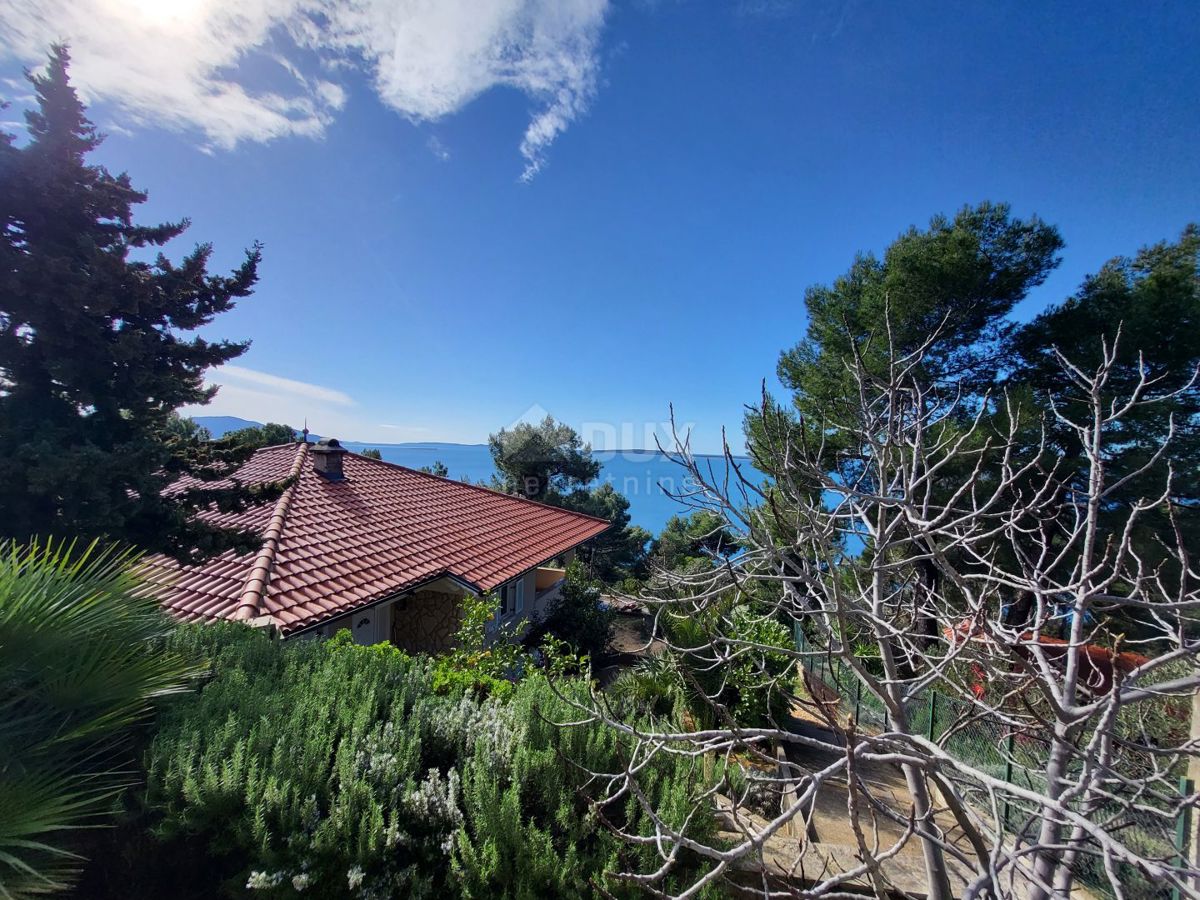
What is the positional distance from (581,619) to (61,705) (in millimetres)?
12147

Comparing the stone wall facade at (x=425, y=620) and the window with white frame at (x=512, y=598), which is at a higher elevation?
the window with white frame at (x=512, y=598)

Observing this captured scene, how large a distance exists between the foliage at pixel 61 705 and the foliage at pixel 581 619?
10.9 m

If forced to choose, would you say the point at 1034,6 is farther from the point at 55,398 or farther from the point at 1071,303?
the point at 55,398

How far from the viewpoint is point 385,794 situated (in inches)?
111

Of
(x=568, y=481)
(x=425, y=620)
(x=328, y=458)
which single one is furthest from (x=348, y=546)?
(x=568, y=481)

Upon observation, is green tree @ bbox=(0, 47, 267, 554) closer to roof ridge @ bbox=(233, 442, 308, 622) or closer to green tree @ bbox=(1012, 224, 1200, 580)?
roof ridge @ bbox=(233, 442, 308, 622)

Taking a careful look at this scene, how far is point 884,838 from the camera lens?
193 inches

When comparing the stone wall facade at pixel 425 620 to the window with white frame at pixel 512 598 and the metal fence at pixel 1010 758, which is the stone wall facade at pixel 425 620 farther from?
the metal fence at pixel 1010 758

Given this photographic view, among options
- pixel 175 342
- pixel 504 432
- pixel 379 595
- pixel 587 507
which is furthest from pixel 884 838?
pixel 504 432

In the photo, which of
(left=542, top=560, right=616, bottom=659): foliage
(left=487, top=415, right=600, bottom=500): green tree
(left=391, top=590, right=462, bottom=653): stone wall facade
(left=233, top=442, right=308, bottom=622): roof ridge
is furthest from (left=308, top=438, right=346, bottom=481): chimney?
(left=487, top=415, right=600, bottom=500): green tree

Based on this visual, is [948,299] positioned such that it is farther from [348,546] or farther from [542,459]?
[542,459]

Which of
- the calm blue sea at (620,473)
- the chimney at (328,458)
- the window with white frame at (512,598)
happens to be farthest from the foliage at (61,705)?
the calm blue sea at (620,473)

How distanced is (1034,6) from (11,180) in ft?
42.7

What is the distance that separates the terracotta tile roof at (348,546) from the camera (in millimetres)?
6867
